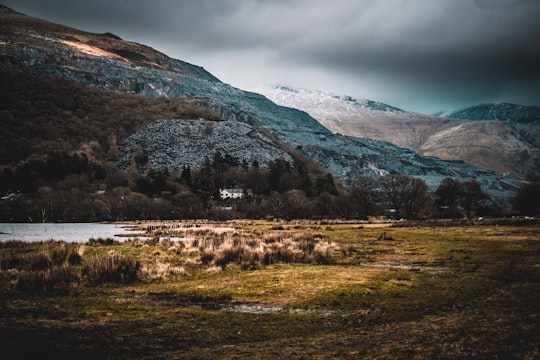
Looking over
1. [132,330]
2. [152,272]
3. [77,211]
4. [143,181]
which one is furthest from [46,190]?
[132,330]

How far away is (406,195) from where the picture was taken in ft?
429

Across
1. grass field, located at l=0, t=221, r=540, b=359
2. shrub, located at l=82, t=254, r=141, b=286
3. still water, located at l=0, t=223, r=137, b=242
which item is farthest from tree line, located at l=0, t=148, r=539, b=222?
shrub, located at l=82, t=254, r=141, b=286

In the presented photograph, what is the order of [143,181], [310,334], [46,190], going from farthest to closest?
[143,181], [46,190], [310,334]

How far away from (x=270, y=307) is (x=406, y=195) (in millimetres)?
120669

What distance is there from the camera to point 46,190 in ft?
495

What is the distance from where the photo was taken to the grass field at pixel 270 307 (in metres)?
11.2

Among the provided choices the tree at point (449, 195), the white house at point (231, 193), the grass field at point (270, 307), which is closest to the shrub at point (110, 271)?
the grass field at point (270, 307)

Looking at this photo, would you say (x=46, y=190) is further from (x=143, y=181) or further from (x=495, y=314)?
(x=495, y=314)

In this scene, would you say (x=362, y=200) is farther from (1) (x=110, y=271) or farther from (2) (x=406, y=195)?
(1) (x=110, y=271)

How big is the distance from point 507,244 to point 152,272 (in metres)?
32.0

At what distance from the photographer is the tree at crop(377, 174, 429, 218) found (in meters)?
128

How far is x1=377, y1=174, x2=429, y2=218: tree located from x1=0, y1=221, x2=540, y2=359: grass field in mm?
97855

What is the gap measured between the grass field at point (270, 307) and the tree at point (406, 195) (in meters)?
97.9

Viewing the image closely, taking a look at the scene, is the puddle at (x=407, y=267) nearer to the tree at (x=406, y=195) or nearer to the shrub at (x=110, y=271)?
the shrub at (x=110, y=271)
